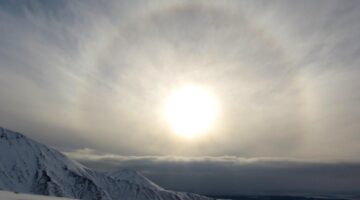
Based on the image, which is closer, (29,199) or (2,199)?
(2,199)
